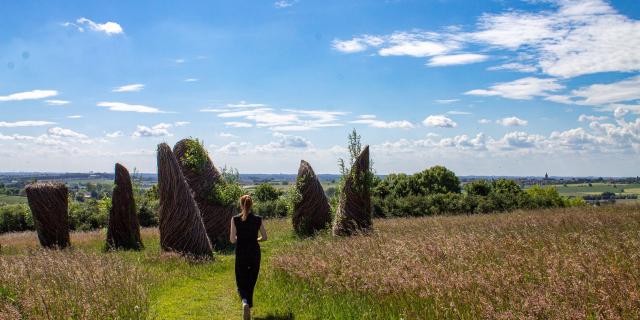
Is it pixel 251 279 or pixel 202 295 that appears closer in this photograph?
pixel 251 279

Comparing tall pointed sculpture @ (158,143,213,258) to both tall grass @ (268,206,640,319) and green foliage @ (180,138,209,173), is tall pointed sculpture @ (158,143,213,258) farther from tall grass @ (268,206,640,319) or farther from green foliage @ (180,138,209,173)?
tall grass @ (268,206,640,319)

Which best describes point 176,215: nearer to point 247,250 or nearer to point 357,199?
point 357,199

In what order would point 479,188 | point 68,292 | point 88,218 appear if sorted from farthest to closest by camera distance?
point 479,188 → point 88,218 → point 68,292

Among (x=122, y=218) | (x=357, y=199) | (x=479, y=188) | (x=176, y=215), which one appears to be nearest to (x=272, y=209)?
(x=357, y=199)

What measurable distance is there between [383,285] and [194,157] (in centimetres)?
1154

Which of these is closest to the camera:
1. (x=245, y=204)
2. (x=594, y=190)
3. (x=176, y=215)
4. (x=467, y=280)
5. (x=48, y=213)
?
(x=467, y=280)

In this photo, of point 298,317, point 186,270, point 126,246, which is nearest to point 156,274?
point 186,270

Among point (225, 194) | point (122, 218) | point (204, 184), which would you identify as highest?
point (204, 184)

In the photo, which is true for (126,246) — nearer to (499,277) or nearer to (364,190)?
(364,190)

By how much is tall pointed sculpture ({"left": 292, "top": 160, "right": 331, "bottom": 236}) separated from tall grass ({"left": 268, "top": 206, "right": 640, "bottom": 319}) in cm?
951

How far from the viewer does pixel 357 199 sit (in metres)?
18.2

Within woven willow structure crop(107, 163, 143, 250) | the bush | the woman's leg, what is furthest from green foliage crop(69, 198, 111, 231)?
the woman's leg

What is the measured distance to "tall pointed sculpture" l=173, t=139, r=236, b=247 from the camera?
706 inches

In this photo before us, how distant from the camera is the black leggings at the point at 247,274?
28.9 ft
